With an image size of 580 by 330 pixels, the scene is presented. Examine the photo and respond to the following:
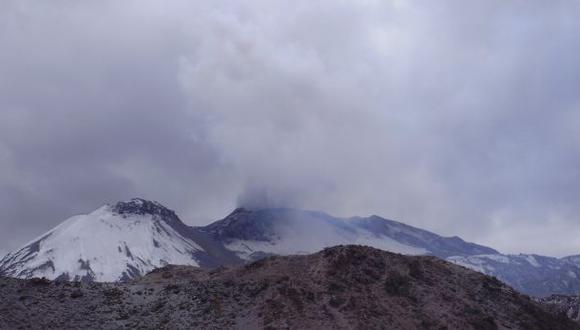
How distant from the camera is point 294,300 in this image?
50719mm

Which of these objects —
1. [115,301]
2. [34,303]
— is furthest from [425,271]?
[34,303]

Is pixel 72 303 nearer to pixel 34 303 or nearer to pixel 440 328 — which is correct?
pixel 34 303

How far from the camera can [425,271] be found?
59.8m

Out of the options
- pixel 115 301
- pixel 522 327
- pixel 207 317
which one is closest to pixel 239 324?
pixel 207 317

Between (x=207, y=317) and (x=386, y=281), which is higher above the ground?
(x=386, y=281)

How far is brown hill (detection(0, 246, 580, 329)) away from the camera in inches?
1921


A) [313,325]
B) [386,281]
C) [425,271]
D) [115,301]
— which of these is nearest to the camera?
[313,325]

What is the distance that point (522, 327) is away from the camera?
55562mm

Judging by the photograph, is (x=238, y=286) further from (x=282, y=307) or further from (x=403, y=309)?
(x=403, y=309)

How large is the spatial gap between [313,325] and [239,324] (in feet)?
17.9

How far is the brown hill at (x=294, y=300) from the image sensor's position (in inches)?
1921

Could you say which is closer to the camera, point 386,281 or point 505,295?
point 386,281

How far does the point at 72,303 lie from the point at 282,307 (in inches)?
614

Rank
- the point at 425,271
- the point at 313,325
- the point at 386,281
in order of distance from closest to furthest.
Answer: the point at 313,325 → the point at 386,281 → the point at 425,271
